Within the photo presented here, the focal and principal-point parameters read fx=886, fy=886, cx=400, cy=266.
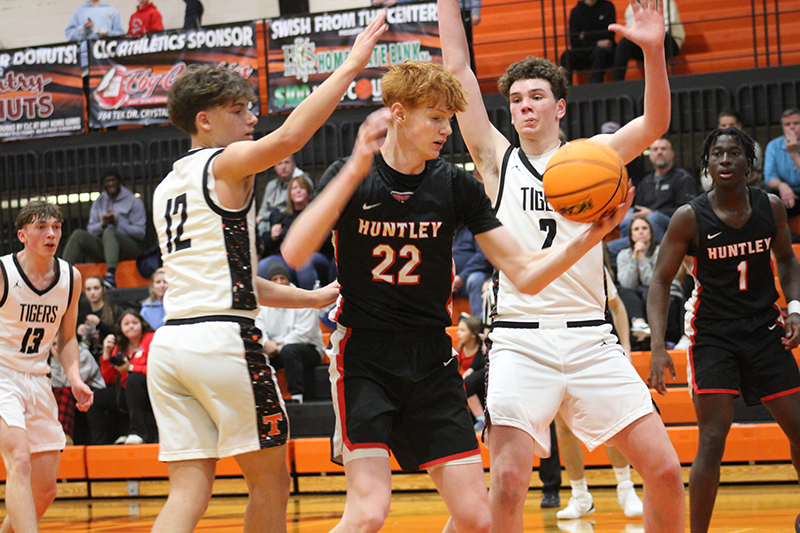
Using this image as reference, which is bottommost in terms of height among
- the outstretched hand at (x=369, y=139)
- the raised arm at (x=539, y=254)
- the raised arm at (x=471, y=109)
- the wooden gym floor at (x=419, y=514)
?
the wooden gym floor at (x=419, y=514)

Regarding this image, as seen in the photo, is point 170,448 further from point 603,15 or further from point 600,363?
point 603,15

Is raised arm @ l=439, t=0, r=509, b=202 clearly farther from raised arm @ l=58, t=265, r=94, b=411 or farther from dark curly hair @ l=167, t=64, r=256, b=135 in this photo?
raised arm @ l=58, t=265, r=94, b=411

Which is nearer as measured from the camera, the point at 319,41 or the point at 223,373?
the point at 223,373

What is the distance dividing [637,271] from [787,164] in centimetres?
207

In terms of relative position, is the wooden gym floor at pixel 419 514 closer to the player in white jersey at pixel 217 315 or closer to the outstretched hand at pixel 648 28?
the player in white jersey at pixel 217 315

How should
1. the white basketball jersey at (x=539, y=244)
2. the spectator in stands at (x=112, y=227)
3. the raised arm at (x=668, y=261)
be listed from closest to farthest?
the white basketball jersey at (x=539, y=244) → the raised arm at (x=668, y=261) → the spectator in stands at (x=112, y=227)

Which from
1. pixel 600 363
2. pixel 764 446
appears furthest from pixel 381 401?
pixel 764 446

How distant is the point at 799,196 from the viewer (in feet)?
30.2

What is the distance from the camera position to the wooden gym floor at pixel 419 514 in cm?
587

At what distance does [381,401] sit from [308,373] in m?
6.09

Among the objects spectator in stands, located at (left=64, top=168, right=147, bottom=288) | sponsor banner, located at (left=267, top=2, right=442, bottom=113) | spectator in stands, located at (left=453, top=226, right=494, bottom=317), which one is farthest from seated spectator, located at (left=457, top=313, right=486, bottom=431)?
spectator in stands, located at (left=64, top=168, right=147, bottom=288)

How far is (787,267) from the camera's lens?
491 cm

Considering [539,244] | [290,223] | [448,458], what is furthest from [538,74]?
[290,223]

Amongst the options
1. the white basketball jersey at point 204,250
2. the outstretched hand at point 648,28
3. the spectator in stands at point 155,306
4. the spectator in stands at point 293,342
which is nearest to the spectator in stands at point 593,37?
the spectator in stands at point 293,342
